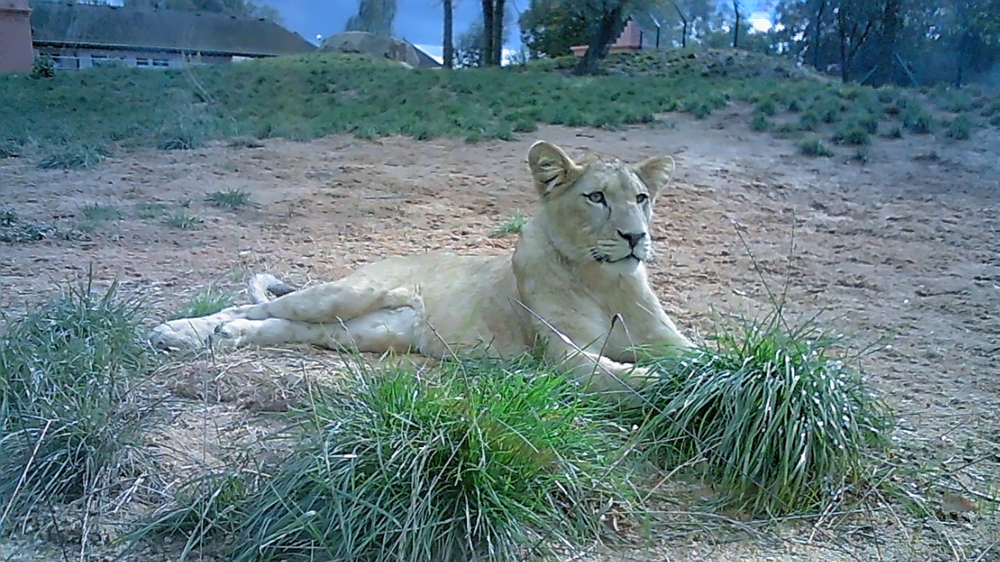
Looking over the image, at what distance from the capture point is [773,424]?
284 cm

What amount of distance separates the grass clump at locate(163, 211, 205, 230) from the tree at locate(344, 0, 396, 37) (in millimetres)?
8174

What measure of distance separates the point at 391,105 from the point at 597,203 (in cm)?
1067

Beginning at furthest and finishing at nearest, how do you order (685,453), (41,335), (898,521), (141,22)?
(141,22), (41,335), (685,453), (898,521)

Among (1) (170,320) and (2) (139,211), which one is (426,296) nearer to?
(1) (170,320)

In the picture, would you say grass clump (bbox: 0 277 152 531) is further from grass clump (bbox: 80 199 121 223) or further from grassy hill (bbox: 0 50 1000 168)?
grassy hill (bbox: 0 50 1000 168)

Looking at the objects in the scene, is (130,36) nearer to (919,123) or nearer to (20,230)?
Result: (20,230)

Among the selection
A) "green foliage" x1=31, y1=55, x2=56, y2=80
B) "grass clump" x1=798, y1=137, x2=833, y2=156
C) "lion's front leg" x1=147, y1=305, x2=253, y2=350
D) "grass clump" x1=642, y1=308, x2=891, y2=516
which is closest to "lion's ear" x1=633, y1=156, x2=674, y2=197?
"grass clump" x1=642, y1=308, x2=891, y2=516

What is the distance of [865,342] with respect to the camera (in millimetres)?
4469

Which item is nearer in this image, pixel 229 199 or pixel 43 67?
pixel 229 199

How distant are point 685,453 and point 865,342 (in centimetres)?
188

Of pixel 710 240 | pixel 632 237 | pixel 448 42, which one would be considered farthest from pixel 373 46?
pixel 632 237

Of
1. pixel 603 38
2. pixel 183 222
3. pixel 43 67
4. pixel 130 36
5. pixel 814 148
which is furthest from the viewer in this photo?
pixel 603 38

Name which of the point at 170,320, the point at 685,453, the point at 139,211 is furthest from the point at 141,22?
the point at 685,453

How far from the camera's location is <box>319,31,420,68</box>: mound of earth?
2006 centimetres
